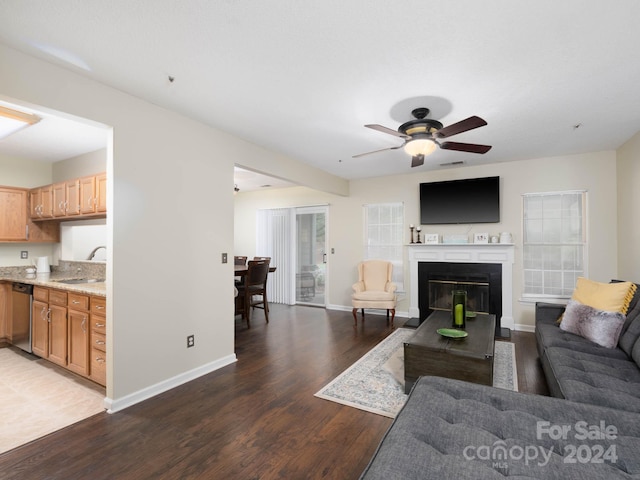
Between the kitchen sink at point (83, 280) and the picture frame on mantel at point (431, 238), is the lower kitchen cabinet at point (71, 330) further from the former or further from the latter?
the picture frame on mantel at point (431, 238)

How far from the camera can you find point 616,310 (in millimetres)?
2939

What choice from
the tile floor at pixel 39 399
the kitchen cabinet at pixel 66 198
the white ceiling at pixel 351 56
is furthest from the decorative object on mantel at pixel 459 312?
the kitchen cabinet at pixel 66 198

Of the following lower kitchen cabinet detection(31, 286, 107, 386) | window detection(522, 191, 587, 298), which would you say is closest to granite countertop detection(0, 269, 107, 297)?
lower kitchen cabinet detection(31, 286, 107, 386)

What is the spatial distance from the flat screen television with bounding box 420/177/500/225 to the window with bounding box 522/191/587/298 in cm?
49

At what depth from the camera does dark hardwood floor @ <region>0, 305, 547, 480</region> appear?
1.96m

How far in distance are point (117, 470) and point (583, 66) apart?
13.7ft

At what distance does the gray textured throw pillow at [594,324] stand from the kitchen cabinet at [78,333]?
465 cm

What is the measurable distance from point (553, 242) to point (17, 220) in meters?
7.84

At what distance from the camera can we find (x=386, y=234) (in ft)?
20.5

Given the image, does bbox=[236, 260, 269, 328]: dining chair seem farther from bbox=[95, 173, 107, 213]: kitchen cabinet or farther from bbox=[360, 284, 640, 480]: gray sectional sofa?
bbox=[360, 284, 640, 480]: gray sectional sofa

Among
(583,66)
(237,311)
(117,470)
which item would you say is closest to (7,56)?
(117,470)

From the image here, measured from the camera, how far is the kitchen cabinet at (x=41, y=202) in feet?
14.3

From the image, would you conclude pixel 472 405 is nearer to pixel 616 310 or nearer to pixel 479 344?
pixel 479 344

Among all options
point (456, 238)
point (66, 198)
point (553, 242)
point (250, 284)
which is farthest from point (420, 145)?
point (66, 198)
